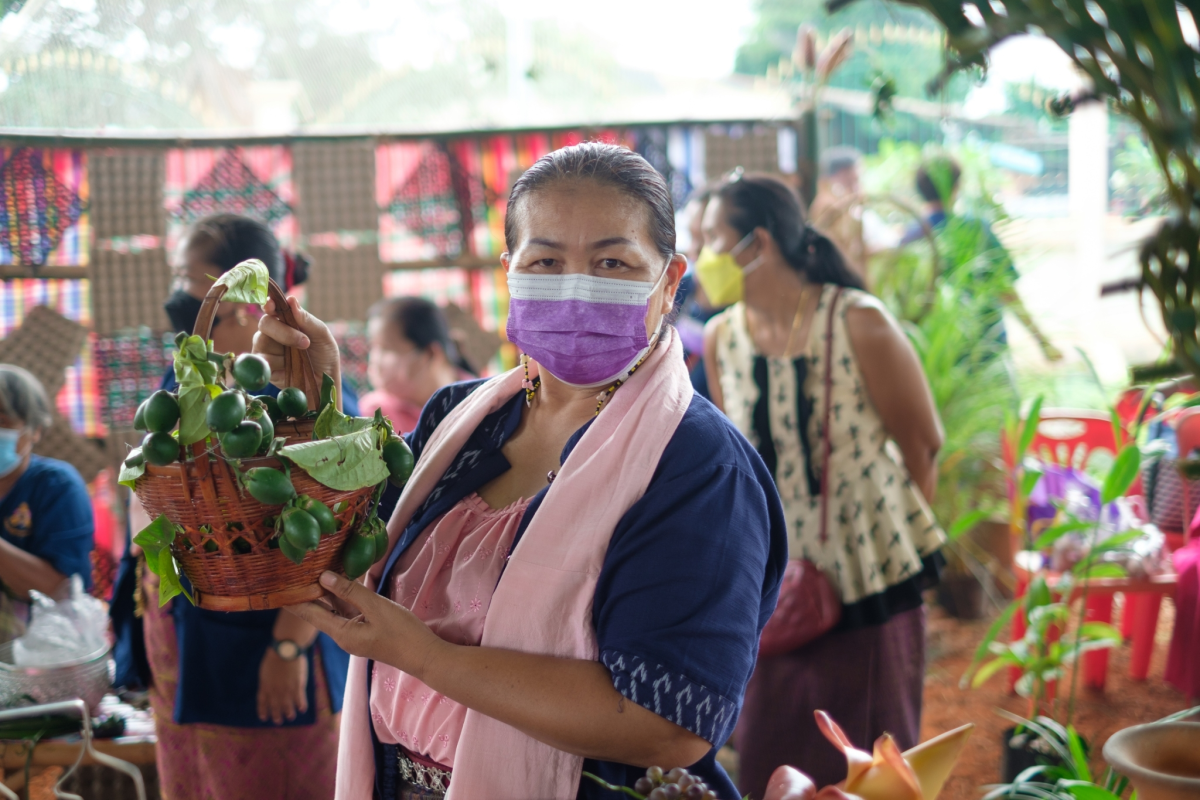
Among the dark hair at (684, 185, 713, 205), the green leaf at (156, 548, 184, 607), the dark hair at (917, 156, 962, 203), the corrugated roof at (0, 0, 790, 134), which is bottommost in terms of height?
the green leaf at (156, 548, 184, 607)

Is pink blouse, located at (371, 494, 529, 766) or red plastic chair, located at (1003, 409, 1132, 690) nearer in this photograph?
pink blouse, located at (371, 494, 529, 766)

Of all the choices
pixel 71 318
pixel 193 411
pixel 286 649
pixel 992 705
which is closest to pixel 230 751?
pixel 286 649

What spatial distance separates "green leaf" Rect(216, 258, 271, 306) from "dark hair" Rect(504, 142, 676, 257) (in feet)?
1.24

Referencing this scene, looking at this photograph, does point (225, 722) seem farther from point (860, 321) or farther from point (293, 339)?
point (860, 321)

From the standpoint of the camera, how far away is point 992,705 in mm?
4562

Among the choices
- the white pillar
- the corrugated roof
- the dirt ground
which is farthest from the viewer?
the white pillar

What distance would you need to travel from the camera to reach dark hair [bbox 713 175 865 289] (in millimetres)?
2799

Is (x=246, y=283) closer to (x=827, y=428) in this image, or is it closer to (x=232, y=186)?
(x=827, y=428)

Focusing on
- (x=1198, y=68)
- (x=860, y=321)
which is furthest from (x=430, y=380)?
(x=1198, y=68)

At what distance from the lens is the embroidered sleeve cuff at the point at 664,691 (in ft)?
3.84

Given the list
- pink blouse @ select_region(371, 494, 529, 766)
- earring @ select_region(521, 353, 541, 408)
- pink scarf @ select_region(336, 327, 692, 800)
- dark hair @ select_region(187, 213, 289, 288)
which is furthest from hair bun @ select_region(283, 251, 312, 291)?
pink scarf @ select_region(336, 327, 692, 800)

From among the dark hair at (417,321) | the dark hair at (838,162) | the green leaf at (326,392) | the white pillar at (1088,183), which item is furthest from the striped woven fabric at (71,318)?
the white pillar at (1088,183)

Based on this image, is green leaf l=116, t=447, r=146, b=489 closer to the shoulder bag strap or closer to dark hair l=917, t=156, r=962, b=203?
the shoulder bag strap

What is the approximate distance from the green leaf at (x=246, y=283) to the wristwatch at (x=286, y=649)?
0.99m
